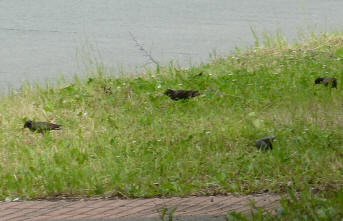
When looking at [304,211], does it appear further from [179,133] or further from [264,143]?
[179,133]

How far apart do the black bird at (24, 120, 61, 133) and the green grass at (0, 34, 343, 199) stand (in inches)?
2.9

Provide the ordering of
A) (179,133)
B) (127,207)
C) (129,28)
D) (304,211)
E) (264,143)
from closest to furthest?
1. (304,211)
2. (127,207)
3. (264,143)
4. (179,133)
5. (129,28)

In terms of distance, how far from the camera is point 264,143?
5.77 m

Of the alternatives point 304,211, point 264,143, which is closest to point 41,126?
point 264,143

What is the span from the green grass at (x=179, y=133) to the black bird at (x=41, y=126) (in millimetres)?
73

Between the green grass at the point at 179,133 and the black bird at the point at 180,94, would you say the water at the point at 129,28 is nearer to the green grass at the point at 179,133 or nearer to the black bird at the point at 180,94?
the green grass at the point at 179,133

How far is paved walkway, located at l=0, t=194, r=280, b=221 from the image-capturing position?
184 inches

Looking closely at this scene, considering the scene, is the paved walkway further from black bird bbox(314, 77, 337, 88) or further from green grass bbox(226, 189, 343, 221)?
black bird bbox(314, 77, 337, 88)

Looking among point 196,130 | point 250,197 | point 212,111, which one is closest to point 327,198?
point 250,197

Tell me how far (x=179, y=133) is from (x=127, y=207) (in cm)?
156

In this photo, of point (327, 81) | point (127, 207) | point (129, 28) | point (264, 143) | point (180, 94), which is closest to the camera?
point (127, 207)

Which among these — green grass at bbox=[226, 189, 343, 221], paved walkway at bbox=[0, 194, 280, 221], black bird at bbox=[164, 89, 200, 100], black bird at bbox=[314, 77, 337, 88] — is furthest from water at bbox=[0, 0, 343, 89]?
green grass at bbox=[226, 189, 343, 221]

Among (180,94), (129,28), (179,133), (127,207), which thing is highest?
(129,28)

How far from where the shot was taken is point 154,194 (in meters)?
5.10
